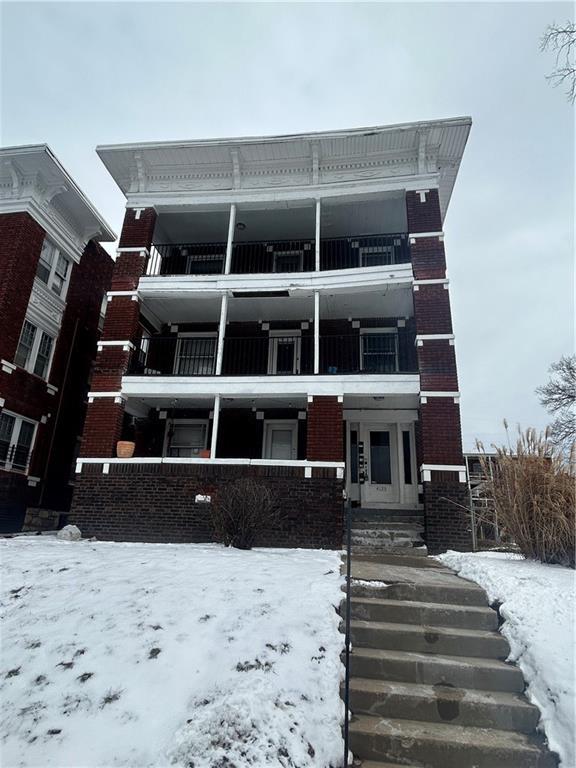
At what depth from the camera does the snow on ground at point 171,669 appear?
121 inches

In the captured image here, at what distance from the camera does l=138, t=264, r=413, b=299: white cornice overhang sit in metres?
12.0

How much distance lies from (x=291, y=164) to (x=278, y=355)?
5528mm

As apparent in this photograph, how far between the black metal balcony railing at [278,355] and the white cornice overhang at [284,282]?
4.37 feet

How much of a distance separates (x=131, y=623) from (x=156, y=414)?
10.1 metres

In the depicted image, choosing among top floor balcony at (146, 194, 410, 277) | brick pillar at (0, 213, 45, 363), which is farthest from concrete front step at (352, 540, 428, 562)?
brick pillar at (0, 213, 45, 363)

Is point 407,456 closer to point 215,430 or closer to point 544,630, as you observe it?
point 215,430

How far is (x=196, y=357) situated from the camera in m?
14.7

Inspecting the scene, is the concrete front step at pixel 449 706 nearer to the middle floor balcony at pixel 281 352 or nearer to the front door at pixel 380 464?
the front door at pixel 380 464

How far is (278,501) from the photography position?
10.1m

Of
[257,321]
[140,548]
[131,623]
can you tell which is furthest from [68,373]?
[131,623]

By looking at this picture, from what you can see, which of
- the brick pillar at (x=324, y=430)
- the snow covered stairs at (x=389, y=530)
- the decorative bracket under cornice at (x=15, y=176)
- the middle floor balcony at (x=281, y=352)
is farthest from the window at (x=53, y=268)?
the snow covered stairs at (x=389, y=530)

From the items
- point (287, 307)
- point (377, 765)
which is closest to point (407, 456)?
point (287, 307)

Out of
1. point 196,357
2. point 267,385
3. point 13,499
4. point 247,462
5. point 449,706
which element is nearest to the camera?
point 449,706

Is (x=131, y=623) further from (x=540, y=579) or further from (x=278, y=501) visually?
(x=278, y=501)
